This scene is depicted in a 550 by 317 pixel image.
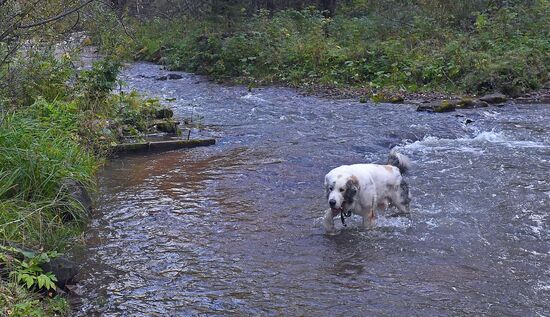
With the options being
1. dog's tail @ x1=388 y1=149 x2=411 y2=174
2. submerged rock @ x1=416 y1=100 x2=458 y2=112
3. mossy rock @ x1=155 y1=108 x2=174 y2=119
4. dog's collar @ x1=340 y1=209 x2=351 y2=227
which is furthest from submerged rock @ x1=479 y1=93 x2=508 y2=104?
dog's collar @ x1=340 y1=209 x2=351 y2=227

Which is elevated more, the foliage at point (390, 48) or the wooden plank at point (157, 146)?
the foliage at point (390, 48)

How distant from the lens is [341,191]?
7.07 metres

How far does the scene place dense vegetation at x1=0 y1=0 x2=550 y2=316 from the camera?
21.5 ft

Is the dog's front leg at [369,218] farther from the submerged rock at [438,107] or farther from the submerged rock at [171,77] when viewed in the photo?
the submerged rock at [171,77]

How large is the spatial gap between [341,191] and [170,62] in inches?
811

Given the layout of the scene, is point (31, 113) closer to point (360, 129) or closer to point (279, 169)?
point (279, 169)

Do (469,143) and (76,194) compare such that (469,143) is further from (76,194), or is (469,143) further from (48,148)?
(48,148)

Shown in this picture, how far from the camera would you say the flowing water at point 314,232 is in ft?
19.0

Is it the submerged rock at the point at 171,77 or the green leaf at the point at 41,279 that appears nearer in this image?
the green leaf at the point at 41,279

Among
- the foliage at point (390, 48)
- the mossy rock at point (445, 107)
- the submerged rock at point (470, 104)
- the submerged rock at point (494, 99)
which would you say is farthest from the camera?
the foliage at point (390, 48)

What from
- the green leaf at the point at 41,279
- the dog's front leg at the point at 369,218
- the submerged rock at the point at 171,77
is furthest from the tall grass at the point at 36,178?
the submerged rock at the point at 171,77

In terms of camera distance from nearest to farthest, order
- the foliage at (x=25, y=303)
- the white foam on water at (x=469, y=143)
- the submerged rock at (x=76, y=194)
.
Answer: the foliage at (x=25, y=303), the submerged rock at (x=76, y=194), the white foam on water at (x=469, y=143)

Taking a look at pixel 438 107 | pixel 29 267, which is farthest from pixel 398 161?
pixel 438 107

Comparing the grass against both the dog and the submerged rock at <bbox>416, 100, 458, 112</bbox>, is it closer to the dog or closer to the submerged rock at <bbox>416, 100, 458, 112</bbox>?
the dog
